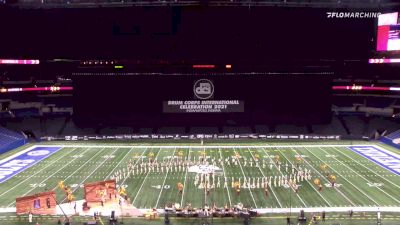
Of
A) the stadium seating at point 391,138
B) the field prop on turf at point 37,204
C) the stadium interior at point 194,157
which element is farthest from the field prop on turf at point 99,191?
the stadium seating at point 391,138

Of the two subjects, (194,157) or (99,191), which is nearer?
(99,191)

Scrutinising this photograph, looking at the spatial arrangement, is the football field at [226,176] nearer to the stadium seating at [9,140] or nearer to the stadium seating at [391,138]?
the stadium seating at [391,138]

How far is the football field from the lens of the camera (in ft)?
81.3

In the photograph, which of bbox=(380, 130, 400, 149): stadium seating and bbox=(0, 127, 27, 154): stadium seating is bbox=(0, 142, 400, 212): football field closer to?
bbox=(380, 130, 400, 149): stadium seating

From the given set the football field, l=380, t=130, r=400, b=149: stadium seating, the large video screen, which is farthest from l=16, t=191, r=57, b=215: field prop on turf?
the large video screen

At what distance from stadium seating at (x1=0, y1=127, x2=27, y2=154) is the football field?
228 inches

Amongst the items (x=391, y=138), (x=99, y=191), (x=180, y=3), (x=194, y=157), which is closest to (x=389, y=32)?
(x=391, y=138)

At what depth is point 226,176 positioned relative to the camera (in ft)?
99.1

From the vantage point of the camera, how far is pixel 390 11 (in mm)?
47500

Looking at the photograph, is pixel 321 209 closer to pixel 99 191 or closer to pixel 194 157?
pixel 99 191

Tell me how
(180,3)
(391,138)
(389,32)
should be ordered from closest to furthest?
(389,32)
(391,138)
(180,3)

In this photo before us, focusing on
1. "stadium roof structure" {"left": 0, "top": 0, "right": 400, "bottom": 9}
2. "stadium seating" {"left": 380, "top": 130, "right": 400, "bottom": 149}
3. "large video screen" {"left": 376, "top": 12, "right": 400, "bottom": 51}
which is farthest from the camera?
"stadium roof structure" {"left": 0, "top": 0, "right": 400, "bottom": 9}

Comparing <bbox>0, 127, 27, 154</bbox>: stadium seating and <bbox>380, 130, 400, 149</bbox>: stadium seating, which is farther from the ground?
<bbox>380, 130, 400, 149</bbox>: stadium seating

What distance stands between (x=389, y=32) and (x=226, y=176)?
28761 millimetres
